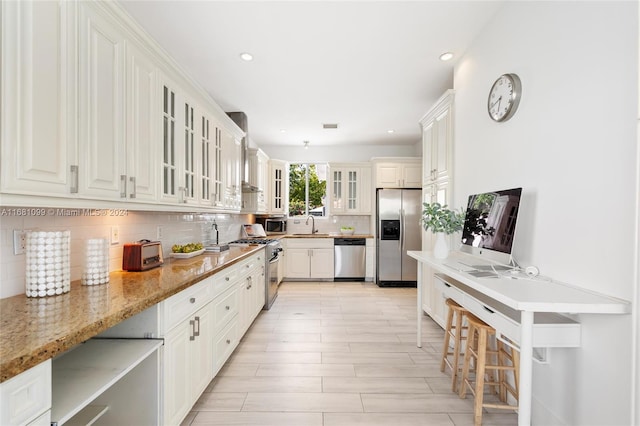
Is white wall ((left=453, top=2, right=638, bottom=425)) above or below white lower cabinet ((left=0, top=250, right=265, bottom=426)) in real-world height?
above

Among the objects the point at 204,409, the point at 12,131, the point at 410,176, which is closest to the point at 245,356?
the point at 204,409

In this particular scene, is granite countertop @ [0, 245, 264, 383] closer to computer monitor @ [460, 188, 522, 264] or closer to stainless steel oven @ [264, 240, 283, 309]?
computer monitor @ [460, 188, 522, 264]

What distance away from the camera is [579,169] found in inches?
61.4

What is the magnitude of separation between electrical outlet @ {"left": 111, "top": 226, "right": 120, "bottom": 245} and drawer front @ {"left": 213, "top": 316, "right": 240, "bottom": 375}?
39.4 inches

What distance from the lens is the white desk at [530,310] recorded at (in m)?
1.29

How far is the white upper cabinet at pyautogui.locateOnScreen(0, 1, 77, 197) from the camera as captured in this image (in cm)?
108

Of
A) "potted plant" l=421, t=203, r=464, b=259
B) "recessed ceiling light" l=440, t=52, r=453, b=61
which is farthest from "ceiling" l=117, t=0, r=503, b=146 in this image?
"potted plant" l=421, t=203, r=464, b=259

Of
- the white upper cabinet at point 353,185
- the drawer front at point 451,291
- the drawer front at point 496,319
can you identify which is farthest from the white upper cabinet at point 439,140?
the white upper cabinet at point 353,185

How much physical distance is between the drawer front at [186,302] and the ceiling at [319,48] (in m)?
1.87

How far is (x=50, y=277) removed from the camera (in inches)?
56.5

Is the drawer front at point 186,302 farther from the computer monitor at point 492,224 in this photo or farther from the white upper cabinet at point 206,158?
the computer monitor at point 492,224

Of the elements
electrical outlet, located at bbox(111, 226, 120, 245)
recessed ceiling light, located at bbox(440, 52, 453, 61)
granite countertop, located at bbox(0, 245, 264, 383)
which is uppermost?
recessed ceiling light, located at bbox(440, 52, 453, 61)

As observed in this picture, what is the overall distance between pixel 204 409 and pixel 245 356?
2.50 ft

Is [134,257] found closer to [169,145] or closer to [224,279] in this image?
[224,279]
